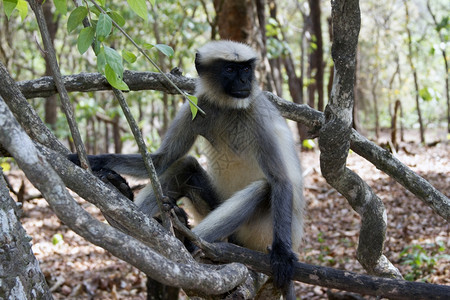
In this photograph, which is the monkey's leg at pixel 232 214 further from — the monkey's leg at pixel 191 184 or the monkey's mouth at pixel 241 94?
the monkey's mouth at pixel 241 94

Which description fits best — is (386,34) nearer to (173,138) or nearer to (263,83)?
(263,83)

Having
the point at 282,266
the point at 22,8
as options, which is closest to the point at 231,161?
the point at 282,266

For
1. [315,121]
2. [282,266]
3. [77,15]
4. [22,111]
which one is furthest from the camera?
[315,121]

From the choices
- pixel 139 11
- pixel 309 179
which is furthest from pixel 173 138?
pixel 309 179

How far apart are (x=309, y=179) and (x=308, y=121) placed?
249 inches

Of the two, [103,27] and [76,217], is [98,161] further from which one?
[76,217]

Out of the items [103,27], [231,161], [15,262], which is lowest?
[231,161]

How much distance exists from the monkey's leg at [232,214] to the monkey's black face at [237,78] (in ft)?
2.15

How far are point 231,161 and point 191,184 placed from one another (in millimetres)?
369

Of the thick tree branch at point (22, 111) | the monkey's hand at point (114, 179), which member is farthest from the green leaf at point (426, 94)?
the thick tree branch at point (22, 111)

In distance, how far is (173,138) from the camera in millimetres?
3760

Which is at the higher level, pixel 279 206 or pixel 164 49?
pixel 164 49

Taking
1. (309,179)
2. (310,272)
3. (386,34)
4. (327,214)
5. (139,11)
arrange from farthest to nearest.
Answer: (386,34), (309,179), (327,214), (310,272), (139,11)

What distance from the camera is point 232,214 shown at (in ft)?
10.7
